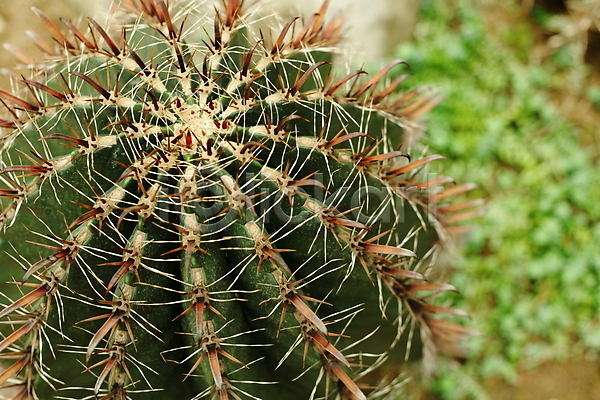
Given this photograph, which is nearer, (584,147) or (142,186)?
(142,186)

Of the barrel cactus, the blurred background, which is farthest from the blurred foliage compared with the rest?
the barrel cactus

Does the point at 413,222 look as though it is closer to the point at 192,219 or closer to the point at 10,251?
the point at 192,219

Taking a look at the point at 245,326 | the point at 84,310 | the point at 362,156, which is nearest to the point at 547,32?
the point at 362,156

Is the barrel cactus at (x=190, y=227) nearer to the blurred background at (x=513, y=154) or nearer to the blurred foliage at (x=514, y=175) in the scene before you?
the blurred background at (x=513, y=154)

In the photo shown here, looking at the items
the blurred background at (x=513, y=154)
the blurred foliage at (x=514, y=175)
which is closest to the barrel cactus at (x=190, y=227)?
the blurred background at (x=513, y=154)

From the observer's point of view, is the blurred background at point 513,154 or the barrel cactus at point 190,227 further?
the blurred background at point 513,154

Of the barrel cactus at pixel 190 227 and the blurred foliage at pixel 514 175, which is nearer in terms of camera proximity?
the barrel cactus at pixel 190 227

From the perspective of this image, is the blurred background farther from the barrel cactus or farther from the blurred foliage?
the barrel cactus
